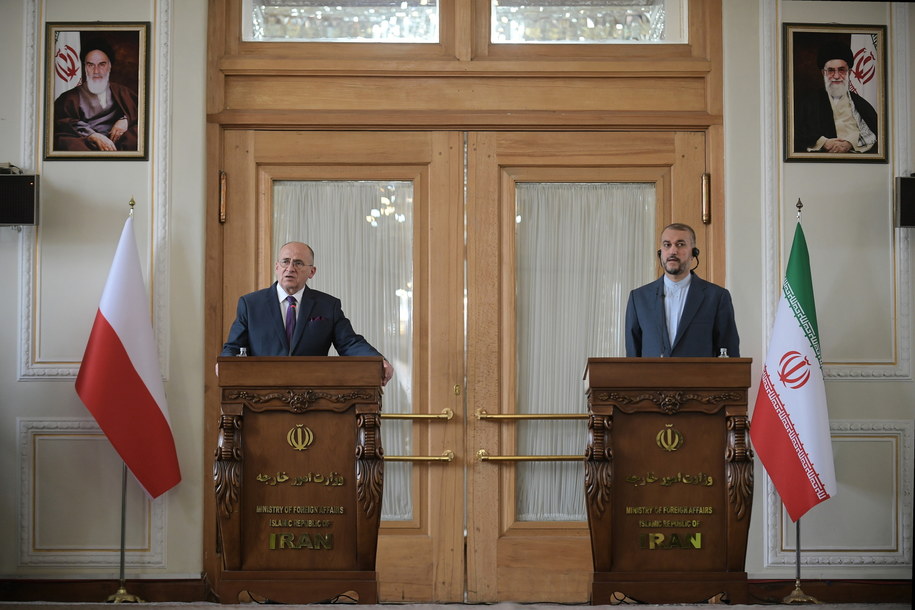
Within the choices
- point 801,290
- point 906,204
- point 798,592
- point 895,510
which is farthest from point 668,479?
point 906,204

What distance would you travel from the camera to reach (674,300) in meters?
5.59

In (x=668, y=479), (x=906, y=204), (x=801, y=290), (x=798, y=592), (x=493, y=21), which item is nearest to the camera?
(x=668, y=479)

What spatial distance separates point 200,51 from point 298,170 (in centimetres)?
83

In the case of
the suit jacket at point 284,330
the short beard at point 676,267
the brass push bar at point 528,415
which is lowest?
the brass push bar at point 528,415

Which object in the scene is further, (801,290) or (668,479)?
(801,290)

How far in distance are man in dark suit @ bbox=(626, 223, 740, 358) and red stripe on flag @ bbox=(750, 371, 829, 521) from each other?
46 centimetres

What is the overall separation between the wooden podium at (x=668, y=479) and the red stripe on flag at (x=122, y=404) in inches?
97.2

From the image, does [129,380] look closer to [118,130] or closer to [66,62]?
[118,130]

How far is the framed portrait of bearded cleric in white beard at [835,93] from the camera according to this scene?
244 inches

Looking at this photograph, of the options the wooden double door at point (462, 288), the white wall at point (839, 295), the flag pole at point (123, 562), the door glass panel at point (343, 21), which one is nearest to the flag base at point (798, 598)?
the white wall at point (839, 295)

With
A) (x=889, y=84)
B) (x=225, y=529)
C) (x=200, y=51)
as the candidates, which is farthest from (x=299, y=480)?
(x=889, y=84)

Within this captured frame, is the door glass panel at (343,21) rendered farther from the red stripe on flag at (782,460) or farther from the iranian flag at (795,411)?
the red stripe on flag at (782,460)

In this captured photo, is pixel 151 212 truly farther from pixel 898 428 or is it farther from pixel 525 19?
pixel 898 428

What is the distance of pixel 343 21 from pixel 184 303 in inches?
71.2
